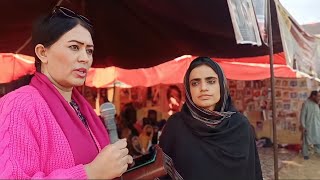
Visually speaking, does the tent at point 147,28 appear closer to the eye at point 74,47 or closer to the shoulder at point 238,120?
the shoulder at point 238,120

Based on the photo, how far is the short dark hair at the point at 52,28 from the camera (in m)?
1.29

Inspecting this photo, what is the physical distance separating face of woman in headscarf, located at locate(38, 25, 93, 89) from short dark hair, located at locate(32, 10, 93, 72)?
2cm

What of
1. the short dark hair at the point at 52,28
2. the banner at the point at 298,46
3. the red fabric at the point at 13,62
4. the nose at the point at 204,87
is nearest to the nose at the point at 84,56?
the short dark hair at the point at 52,28

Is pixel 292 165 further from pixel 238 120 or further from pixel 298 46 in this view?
pixel 238 120

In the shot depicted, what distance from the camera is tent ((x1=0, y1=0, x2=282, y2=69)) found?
11.0 ft

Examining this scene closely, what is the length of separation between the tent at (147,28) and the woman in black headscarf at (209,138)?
990 millimetres

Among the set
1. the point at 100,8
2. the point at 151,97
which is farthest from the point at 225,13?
the point at 151,97

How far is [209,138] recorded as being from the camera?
2225mm

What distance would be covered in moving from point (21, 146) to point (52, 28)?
46cm

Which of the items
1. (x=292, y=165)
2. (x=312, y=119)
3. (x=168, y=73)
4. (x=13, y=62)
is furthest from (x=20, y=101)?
(x=312, y=119)

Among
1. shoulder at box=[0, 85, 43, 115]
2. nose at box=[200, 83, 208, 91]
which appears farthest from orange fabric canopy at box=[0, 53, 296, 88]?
shoulder at box=[0, 85, 43, 115]

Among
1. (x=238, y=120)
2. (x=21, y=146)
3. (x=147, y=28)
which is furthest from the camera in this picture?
(x=147, y=28)

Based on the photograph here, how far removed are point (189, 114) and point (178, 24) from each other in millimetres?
1839

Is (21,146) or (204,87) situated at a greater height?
(204,87)
